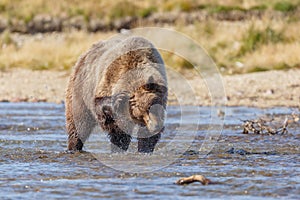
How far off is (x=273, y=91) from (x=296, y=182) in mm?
9980

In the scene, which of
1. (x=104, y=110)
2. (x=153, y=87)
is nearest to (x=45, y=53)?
(x=104, y=110)

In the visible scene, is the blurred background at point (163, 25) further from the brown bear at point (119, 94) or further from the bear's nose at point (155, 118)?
the bear's nose at point (155, 118)

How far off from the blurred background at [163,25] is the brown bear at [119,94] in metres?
10.2

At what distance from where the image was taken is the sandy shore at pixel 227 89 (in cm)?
1670

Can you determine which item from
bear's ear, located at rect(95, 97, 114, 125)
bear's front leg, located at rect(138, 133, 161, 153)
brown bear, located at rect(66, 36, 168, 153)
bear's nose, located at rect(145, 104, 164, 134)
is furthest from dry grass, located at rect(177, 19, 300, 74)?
bear's nose, located at rect(145, 104, 164, 134)

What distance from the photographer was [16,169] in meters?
8.18

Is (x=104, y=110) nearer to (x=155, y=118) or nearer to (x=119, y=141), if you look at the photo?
(x=119, y=141)

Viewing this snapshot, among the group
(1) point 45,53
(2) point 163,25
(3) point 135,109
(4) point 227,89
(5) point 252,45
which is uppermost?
(3) point 135,109

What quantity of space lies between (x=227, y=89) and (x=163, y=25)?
1167cm

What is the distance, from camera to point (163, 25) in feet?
95.2

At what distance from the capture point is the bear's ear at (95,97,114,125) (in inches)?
344

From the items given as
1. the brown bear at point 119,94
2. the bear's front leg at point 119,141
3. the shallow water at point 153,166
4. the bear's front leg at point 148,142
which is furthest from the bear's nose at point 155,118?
the bear's front leg at point 119,141

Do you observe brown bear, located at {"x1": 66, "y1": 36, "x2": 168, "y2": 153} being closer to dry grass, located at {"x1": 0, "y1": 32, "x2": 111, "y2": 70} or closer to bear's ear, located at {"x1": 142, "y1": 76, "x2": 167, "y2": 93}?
bear's ear, located at {"x1": 142, "y1": 76, "x2": 167, "y2": 93}

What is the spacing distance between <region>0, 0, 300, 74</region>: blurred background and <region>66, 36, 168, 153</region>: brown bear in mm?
10199
